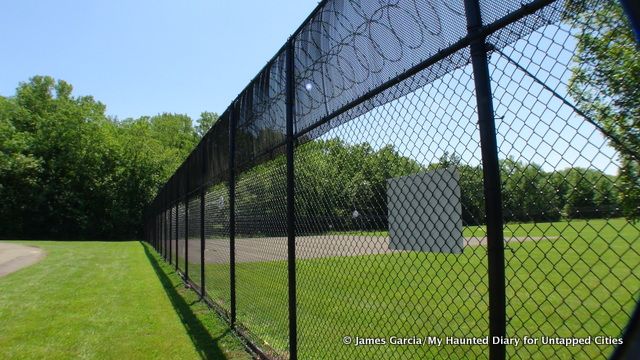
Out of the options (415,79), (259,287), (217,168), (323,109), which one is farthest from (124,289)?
(415,79)

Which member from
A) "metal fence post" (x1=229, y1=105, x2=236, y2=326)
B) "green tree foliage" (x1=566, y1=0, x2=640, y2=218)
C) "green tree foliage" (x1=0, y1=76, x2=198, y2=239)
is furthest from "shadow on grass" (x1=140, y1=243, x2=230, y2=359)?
"green tree foliage" (x1=0, y1=76, x2=198, y2=239)

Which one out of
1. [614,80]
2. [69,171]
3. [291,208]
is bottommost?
[291,208]

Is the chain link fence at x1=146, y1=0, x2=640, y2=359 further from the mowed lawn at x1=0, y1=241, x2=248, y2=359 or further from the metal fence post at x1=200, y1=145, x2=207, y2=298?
the metal fence post at x1=200, y1=145, x2=207, y2=298

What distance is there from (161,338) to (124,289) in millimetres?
4533

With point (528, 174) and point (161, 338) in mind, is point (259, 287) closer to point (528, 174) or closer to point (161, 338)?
point (161, 338)

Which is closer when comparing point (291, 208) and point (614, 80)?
point (614, 80)

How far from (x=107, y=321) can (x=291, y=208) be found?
13.8 ft

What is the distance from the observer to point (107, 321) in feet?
22.4

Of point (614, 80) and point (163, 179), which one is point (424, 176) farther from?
point (163, 179)

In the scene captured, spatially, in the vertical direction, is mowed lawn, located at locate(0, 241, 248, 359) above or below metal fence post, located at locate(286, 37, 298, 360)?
→ below

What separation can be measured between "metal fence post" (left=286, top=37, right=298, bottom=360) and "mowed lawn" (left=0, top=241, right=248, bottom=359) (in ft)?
4.45

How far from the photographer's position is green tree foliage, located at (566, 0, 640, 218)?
1542mm

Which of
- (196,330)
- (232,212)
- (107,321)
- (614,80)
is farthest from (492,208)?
(107,321)

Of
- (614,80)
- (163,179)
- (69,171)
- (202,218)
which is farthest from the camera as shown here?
(163,179)
